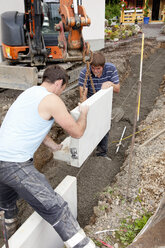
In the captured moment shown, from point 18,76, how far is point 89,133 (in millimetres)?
3466

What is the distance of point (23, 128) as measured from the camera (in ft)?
7.14

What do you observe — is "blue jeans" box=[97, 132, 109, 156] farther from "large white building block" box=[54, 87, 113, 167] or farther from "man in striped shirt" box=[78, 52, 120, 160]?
"man in striped shirt" box=[78, 52, 120, 160]

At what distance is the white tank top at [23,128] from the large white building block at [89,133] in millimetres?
636

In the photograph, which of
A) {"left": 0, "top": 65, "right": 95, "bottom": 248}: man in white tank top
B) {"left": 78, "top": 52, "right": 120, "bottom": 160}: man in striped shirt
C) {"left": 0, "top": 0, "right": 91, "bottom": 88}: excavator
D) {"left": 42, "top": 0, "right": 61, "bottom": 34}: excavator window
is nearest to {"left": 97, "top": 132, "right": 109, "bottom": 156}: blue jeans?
{"left": 78, "top": 52, "right": 120, "bottom": 160}: man in striped shirt

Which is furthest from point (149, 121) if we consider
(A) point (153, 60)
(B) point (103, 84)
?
(A) point (153, 60)

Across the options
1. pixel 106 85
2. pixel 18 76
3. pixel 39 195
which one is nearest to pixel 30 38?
pixel 18 76

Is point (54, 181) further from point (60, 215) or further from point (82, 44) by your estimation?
point (82, 44)

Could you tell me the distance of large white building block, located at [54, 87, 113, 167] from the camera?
2922mm

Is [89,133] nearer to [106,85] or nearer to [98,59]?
[106,85]

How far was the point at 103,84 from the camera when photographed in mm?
3725

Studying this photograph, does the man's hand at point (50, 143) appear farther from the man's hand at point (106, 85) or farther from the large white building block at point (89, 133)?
the man's hand at point (106, 85)

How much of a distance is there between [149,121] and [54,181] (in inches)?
126

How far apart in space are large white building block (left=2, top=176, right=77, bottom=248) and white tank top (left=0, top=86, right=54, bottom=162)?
0.64 metres

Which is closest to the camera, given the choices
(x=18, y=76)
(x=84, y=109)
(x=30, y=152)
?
(x=30, y=152)
